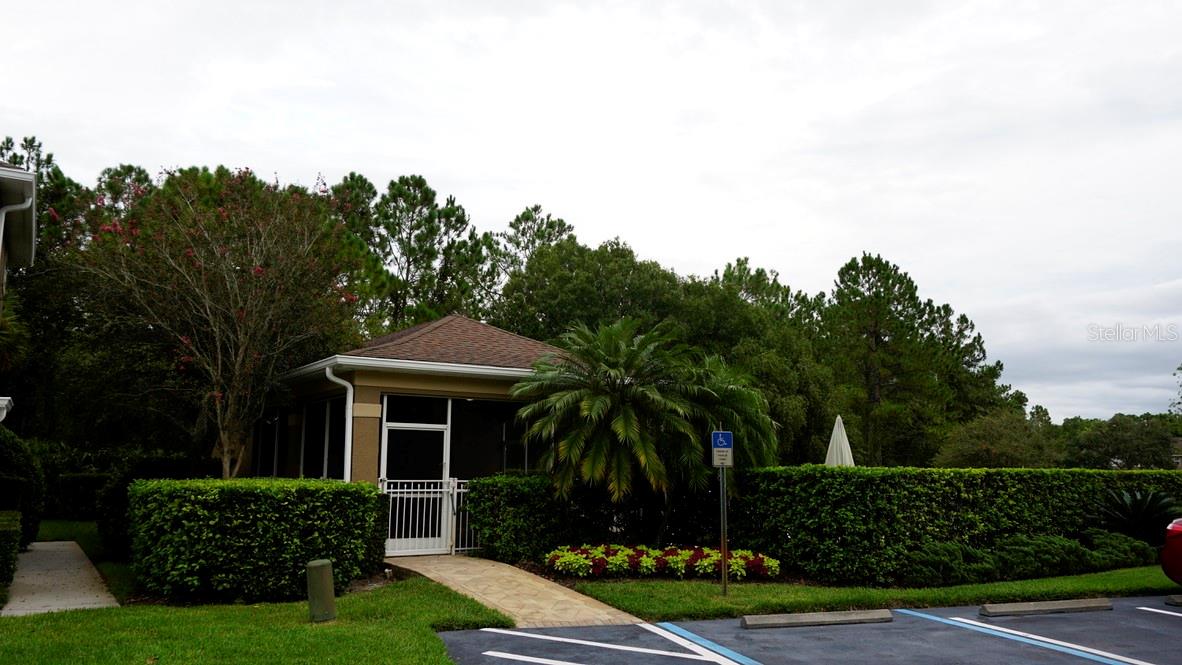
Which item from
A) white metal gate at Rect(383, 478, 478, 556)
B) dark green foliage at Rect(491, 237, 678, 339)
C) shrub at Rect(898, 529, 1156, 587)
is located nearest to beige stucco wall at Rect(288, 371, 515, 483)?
white metal gate at Rect(383, 478, 478, 556)

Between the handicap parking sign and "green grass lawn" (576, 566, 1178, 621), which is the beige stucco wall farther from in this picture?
the handicap parking sign

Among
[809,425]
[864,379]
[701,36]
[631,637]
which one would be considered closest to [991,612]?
[631,637]

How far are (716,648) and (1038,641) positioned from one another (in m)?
3.49

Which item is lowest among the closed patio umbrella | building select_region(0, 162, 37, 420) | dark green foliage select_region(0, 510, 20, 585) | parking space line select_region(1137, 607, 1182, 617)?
parking space line select_region(1137, 607, 1182, 617)

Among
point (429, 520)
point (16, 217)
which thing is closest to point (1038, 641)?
point (429, 520)

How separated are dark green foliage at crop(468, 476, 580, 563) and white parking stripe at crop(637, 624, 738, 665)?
13.7 feet

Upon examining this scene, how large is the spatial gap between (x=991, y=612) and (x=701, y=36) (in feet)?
27.8

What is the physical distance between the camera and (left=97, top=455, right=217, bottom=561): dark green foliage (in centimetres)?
1473

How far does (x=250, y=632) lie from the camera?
8469 millimetres

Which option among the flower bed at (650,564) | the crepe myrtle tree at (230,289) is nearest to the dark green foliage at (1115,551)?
the flower bed at (650,564)

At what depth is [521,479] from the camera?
13578mm

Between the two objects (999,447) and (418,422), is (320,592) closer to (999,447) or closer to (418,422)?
(418,422)

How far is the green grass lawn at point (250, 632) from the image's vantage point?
24.4 feet

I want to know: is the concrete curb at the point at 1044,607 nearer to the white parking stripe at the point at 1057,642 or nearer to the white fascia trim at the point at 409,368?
the white parking stripe at the point at 1057,642
